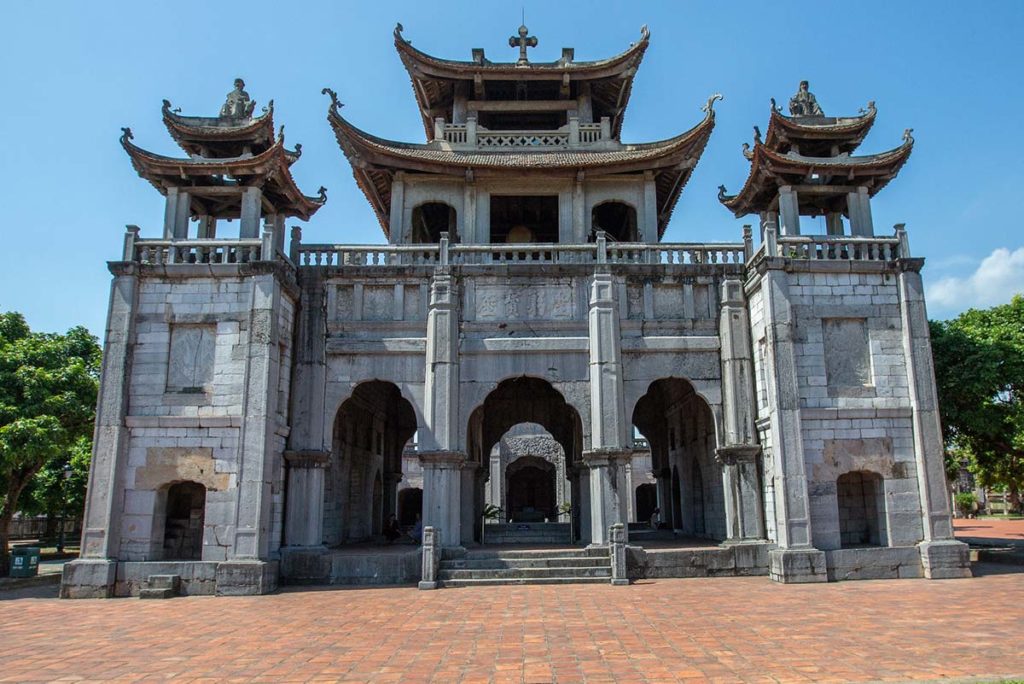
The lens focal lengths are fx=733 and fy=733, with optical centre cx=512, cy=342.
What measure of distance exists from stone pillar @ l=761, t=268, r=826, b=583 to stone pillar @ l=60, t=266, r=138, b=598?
14.4 m

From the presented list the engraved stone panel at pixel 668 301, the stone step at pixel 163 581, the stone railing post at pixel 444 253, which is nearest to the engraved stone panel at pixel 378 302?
the stone railing post at pixel 444 253

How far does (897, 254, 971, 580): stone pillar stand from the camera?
15898 mm

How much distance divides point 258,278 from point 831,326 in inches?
529

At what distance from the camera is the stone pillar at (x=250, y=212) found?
17828mm

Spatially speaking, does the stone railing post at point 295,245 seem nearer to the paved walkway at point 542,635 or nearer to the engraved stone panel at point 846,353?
the paved walkway at point 542,635

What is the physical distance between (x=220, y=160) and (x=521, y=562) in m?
12.1

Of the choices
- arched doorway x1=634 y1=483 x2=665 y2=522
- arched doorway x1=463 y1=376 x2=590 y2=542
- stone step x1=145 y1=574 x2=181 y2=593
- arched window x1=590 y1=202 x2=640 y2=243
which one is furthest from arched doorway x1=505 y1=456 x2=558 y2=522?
stone step x1=145 y1=574 x2=181 y2=593

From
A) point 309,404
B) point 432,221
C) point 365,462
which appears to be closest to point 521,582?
point 309,404

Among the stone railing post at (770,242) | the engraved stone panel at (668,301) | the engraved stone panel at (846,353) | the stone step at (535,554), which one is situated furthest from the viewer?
the engraved stone panel at (668,301)

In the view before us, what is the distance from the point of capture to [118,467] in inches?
628

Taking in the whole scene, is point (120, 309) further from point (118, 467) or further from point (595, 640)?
point (595, 640)

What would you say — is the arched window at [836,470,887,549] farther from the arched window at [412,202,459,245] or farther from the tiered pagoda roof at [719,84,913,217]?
the arched window at [412,202,459,245]

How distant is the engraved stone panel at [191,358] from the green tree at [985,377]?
1904 centimetres

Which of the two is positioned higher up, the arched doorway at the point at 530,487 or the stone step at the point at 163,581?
the arched doorway at the point at 530,487
